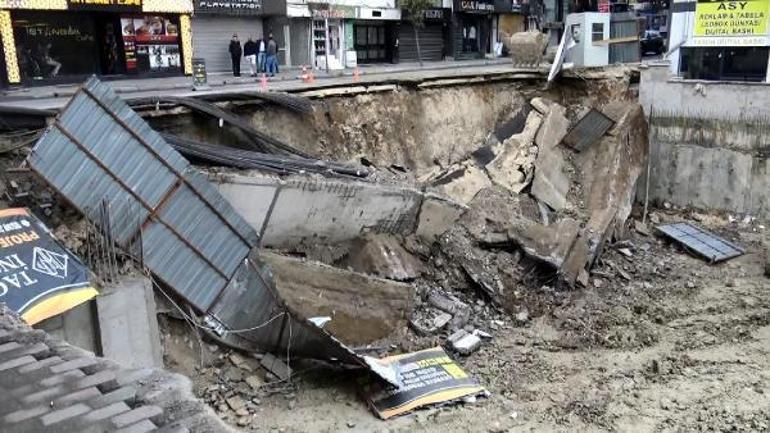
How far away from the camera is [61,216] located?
991cm

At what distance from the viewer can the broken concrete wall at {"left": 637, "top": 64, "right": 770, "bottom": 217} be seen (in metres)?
17.7

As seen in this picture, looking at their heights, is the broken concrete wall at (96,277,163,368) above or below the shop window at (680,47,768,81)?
below

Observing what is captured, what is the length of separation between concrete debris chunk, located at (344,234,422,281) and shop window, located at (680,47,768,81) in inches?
514

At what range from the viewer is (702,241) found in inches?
644

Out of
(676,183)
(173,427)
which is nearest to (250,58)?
(676,183)

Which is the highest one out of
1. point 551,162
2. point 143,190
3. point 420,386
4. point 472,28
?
point 472,28

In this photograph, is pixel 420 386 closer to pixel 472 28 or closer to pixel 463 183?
pixel 463 183

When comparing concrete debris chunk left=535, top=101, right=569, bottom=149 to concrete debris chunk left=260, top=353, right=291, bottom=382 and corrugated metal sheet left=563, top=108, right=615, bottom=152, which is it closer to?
corrugated metal sheet left=563, top=108, right=615, bottom=152

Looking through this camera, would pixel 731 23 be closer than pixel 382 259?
No

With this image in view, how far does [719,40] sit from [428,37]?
60.1 ft

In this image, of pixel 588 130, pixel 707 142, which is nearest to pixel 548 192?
pixel 588 130

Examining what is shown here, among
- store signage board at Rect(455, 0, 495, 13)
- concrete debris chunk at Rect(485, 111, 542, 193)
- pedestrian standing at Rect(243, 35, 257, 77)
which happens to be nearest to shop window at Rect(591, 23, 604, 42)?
concrete debris chunk at Rect(485, 111, 542, 193)

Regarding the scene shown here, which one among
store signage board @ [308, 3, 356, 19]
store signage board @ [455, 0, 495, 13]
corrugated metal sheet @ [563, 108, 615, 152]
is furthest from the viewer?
store signage board @ [455, 0, 495, 13]

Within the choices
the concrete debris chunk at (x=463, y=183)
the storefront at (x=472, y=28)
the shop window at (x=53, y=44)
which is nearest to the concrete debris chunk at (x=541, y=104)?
the concrete debris chunk at (x=463, y=183)
